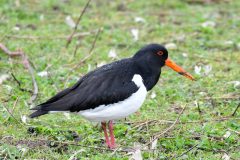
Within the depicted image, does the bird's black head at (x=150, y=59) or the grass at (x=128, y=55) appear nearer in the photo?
the grass at (x=128, y=55)

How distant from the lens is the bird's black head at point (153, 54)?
6.96 m

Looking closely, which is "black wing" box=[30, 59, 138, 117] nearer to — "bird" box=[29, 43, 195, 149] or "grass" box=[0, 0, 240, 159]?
"bird" box=[29, 43, 195, 149]

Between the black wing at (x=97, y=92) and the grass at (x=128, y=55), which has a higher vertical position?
the black wing at (x=97, y=92)

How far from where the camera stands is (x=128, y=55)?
10016mm

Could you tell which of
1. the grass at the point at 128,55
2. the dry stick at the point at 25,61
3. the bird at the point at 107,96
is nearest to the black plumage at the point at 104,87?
the bird at the point at 107,96

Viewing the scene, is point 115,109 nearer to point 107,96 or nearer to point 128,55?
point 107,96

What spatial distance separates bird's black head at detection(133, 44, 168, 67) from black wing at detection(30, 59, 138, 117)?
0.31 meters

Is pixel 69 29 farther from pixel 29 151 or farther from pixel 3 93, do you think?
pixel 29 151

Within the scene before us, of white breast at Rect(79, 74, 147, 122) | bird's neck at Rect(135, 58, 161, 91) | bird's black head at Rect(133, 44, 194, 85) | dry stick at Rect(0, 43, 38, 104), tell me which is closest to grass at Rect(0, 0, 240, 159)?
dry stick at Rect(0, 43, 38, 104)

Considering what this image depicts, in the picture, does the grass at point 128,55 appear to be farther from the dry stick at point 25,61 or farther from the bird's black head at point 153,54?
the bird's black head at point 153,54

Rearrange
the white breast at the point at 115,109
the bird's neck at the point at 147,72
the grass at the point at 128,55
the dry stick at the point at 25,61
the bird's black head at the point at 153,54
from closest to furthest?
the white breast at the point at 115,109 → the grass at the point at 128,55 → the bird's neck at the point at 147,72 → the bird's black head at the point at 153,54 → the dry stick at the point at 25,61

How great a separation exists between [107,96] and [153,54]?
934 millimetres

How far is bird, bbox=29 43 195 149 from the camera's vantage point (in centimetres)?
643

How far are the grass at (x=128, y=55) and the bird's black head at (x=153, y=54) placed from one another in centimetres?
75
